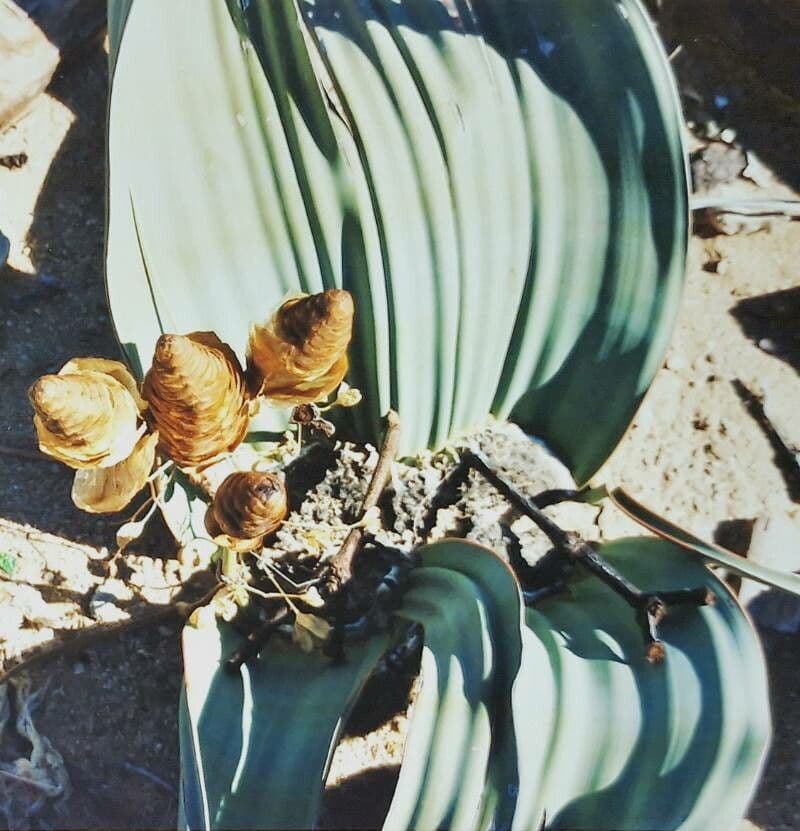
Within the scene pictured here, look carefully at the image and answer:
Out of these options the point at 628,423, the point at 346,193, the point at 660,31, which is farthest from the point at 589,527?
the point at 660,31

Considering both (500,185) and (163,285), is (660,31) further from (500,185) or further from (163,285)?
(163,285)

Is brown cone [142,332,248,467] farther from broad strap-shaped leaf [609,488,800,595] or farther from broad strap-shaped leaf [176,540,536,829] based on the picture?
broad strap-shaped leaf [609,488,800,595]

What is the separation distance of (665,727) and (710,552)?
148mm

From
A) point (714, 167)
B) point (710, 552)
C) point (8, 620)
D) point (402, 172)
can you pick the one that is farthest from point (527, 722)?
point (714, 167)

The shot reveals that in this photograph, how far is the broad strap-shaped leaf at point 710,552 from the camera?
2.53ft

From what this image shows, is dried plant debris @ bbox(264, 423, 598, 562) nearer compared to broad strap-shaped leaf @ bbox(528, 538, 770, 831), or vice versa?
broad strap-shaped leaf @ bbox(528, 538, 770, 831)

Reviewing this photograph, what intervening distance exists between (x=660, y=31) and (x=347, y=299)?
0.91 m

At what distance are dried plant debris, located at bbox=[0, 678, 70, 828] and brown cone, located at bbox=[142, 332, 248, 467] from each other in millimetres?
440

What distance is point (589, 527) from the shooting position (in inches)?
45.2

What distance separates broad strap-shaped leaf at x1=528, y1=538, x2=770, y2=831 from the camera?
74cm

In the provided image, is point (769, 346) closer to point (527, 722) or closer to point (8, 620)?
point (527, 722)

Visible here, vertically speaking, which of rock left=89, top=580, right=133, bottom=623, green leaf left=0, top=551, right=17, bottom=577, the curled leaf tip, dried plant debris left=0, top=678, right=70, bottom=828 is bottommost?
dried plant debris left=0, top=678, right=70, bottom=828

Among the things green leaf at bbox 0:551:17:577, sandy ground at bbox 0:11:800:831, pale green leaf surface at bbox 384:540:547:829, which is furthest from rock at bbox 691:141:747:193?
green leaf at bbox 0:551:17:577

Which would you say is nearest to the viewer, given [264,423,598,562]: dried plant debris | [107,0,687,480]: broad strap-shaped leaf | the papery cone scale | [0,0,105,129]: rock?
the papery cone scale
